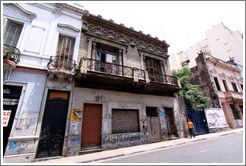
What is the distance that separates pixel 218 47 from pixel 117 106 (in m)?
26.9

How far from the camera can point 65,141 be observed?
578 cm

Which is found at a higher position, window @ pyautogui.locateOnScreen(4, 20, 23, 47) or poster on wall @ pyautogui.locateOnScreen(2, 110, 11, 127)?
window @ pyautogui.locateOnScreen(4, 20, 23, 47)

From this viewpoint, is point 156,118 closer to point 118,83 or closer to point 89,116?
point 118,83

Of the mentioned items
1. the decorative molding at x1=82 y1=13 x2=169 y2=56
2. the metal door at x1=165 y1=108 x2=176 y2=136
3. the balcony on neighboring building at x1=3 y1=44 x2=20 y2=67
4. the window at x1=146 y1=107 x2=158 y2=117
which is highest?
the decorative molding at x1=82 y1=13 x2=169 y2=56

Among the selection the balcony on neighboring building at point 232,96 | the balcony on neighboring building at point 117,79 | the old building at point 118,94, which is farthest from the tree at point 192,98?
the balcony on neighboring building at point 232,96

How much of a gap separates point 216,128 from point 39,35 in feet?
59.7

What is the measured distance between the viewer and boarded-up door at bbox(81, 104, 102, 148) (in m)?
6.39

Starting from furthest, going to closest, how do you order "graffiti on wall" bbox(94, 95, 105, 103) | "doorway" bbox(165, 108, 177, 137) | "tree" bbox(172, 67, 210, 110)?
"tree" bbox(172, 67, 210, 110), "doorway" bbox(165, 108, 177, 137), "graffiti on wall" bbox(94, 95, 105, 103)

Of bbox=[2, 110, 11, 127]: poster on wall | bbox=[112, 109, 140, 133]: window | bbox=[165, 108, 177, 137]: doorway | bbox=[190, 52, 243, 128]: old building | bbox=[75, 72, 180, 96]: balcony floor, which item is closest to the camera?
bbox=[2, 110, 11, 127]: poster on wall

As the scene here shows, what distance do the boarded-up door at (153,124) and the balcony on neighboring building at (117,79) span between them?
1.61m

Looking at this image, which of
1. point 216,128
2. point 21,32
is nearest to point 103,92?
point 21,32

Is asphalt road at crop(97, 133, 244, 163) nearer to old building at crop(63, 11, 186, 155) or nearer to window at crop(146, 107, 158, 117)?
old building at crop(63, 11, 186, 155)

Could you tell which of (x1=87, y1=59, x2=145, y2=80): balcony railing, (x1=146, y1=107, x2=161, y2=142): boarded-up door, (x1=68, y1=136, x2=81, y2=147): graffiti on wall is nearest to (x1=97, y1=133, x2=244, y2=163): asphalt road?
(x1=68, y1=136, x2=81, y2=147): graffiti on wall

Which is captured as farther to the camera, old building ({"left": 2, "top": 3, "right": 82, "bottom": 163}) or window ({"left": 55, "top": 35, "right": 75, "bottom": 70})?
window ({"left": 55, "top": 35, "right": 75, "bottom": 70})
